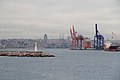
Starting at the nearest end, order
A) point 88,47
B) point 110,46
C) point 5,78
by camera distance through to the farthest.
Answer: point 5,78
point 110,46
point 88,47

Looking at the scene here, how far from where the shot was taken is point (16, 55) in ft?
247

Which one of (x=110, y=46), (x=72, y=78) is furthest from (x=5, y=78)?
(x=110, y=46)

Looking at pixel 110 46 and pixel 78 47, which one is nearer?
pixel 110 46

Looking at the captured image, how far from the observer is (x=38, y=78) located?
2820 cm

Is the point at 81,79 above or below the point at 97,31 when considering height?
below

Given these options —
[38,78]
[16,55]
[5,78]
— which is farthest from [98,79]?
[16,55]

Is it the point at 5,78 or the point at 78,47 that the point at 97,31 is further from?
the point at 5,78

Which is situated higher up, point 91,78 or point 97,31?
point 97,31

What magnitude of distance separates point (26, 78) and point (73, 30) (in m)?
123

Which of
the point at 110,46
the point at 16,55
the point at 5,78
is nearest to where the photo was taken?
the point at 5,78

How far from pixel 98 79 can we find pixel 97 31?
4310 inches

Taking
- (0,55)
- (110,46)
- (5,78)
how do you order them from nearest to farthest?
(5,78) → (0,55) → (110,46)

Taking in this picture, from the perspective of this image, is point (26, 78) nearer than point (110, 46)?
Yes

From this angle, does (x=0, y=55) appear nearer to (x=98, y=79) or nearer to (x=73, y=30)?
(x=98, y=79)
